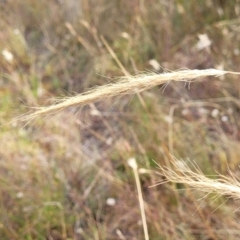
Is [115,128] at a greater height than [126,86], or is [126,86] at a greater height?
[126,86]

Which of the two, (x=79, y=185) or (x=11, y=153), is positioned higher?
(x=11, y=153)

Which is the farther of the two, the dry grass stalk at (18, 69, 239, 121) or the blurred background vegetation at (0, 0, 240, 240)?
the blurred background vegetation at (0, 0, 240, 240)

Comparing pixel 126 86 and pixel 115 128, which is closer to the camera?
pixel 126 86

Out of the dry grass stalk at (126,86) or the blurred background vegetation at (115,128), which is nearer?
the dry grass stalk at (126,86)

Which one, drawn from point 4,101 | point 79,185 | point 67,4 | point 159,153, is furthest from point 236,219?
point 67,4

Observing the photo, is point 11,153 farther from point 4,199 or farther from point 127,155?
point 127,155

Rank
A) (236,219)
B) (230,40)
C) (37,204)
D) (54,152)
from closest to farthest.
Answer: (236,219) < (37,204) < (54,152) < (230,40)

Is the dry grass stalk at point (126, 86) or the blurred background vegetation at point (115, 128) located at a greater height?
the dry grass stalk at point (126, 86)

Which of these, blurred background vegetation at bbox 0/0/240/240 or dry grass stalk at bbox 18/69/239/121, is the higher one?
dry grass stalk at bbox 18/69/239/121
